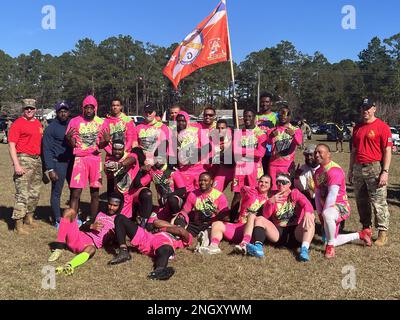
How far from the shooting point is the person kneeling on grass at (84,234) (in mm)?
5355

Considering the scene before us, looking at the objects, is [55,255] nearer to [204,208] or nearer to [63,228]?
[63,228]

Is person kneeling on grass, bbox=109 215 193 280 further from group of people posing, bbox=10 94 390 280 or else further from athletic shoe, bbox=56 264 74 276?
athletic shoe, bbox=56 264 74 276

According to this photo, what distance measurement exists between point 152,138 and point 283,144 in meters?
2.11

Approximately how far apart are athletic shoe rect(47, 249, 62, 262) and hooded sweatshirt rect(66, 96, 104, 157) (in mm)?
1591

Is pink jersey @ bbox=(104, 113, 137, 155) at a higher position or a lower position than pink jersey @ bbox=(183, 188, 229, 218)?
higher

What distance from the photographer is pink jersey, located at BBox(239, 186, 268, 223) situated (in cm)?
609

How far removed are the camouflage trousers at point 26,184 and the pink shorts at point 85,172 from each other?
2.20ft

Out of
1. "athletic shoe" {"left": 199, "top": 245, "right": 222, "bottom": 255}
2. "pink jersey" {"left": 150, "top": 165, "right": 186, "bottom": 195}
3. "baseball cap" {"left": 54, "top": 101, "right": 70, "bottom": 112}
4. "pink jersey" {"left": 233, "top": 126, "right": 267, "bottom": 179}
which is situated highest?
"baseball cap" {"left": 54, "top": 101, "right": 70, "bottom": 112}

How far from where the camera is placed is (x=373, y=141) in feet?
19.7

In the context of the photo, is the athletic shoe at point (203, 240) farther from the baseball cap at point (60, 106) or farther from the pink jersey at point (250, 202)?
the baseball cap at point (60, 106)

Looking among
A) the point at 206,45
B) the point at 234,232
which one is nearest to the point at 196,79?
the point at 206,45

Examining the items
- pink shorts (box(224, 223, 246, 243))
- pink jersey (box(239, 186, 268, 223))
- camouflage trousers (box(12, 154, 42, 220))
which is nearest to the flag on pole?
camouflage trousers (box(12, 154, 42, 220))
